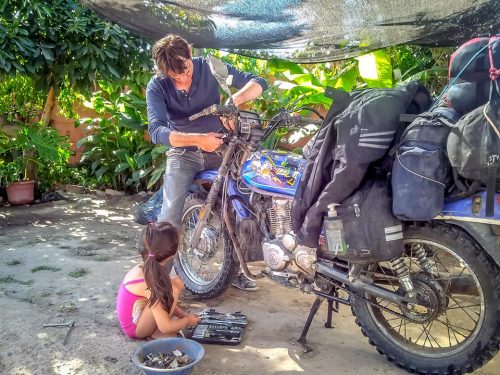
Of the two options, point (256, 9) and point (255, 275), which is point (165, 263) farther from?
point (256, 9)

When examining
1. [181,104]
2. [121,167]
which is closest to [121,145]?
[121,167]

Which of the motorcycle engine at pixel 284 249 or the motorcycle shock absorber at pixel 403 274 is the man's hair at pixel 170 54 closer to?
the motorcycle engine at pixel 284 249

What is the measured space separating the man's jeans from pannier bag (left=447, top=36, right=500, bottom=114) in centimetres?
180

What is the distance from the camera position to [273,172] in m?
3.05

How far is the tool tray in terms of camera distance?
9.51 ft

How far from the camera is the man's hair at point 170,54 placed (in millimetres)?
3182

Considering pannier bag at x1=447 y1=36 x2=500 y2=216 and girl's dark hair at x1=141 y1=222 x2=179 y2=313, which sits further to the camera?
girl's dark hair at x1=141 y1=222 x2=179 y2=313

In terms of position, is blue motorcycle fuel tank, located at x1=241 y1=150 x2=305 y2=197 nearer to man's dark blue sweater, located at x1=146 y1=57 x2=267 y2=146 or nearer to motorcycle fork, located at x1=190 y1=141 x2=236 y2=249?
motorcycle fork, located at x1=190 y1=141 x2=236 y2=249

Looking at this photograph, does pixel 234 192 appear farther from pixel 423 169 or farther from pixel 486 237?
pixel 486 237

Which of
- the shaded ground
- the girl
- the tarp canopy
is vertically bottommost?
the shaded ground

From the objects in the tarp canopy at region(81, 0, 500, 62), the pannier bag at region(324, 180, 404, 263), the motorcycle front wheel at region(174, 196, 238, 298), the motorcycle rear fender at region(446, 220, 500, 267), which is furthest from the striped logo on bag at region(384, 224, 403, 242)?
the tarp canopy at region(81, 0, 500, 62)

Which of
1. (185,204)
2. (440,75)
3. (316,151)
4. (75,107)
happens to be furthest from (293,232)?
(75,107)

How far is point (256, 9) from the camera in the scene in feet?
12.0

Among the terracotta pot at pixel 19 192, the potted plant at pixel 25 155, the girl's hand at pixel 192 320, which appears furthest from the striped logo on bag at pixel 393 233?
the terracotta pot at pixel 19 192
